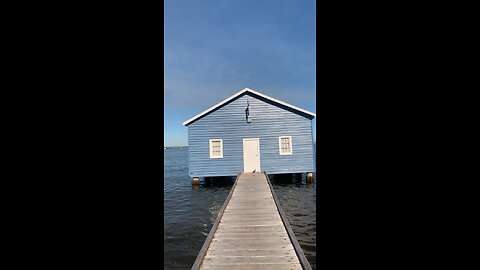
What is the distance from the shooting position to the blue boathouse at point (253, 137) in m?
18.7

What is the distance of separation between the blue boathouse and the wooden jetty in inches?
354

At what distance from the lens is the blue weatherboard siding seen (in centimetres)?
1866

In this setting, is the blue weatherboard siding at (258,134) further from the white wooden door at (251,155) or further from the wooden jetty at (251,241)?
the wooden jetty at (251,241)

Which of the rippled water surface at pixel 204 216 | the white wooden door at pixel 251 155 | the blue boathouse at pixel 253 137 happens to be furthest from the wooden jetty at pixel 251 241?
the blue boathouse at pixel 253 137

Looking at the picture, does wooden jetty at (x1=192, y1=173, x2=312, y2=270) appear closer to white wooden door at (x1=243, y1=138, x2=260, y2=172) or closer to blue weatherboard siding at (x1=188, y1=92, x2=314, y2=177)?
white wooden door at (x1=243, y1=138, x2=260, y2=172)

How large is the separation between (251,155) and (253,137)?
1305 mm

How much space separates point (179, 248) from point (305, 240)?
174 inches

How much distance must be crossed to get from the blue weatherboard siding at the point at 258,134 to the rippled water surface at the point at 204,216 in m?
1.61

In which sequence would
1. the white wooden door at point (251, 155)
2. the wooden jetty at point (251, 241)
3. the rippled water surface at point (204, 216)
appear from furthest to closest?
the white wooden door at point (251, 155) < the rippled water surface at point (204, 216) < the wooden jetty at point (251, 241)
